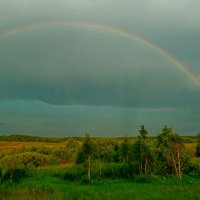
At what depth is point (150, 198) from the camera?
3111 centimetres

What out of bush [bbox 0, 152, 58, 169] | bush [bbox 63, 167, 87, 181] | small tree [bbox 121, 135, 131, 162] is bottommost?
bush [bbox 63, 167, 87, 181]

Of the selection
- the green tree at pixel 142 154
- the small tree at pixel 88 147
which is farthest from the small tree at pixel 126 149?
the small tree at pixel 88 147

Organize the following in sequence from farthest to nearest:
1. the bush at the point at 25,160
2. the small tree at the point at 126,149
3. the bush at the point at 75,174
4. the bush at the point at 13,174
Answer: the small tree at the point at 126,149
the bush at the point at 25,160
the bush at the point at 75,174
the bush at the point at 13,174

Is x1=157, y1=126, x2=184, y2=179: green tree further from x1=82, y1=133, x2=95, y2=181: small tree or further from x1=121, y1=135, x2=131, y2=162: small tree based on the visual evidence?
x1=82, y1=133, x2=95, y2=181: small tree

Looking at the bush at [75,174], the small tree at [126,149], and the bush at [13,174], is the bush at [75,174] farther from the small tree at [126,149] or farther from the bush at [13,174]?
the small tree at [126,149]

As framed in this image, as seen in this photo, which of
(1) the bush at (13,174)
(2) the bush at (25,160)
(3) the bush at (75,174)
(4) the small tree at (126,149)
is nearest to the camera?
(1) the bush at (13,174)

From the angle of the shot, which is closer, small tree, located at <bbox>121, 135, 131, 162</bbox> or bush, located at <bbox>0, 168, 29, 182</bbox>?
bush, located at <bbox>0, 168, 29, 182</bbox>

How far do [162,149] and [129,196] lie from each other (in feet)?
95.3

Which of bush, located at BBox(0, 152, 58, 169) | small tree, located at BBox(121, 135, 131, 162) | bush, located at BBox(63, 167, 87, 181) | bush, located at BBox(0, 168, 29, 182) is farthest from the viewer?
small tree, located at BBox(121, 135, 131, 162)

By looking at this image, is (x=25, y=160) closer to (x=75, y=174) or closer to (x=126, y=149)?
(x=75, y=174)

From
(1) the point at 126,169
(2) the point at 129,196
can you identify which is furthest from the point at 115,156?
(2) the point at 129,196

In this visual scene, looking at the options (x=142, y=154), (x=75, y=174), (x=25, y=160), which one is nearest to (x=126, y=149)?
(x=142, y=154)

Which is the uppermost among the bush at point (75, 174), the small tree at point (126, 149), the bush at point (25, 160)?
the small tree at point (126, 149)

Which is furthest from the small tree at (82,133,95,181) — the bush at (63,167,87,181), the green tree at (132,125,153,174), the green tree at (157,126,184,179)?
the green tree at (157,126,184,179)
